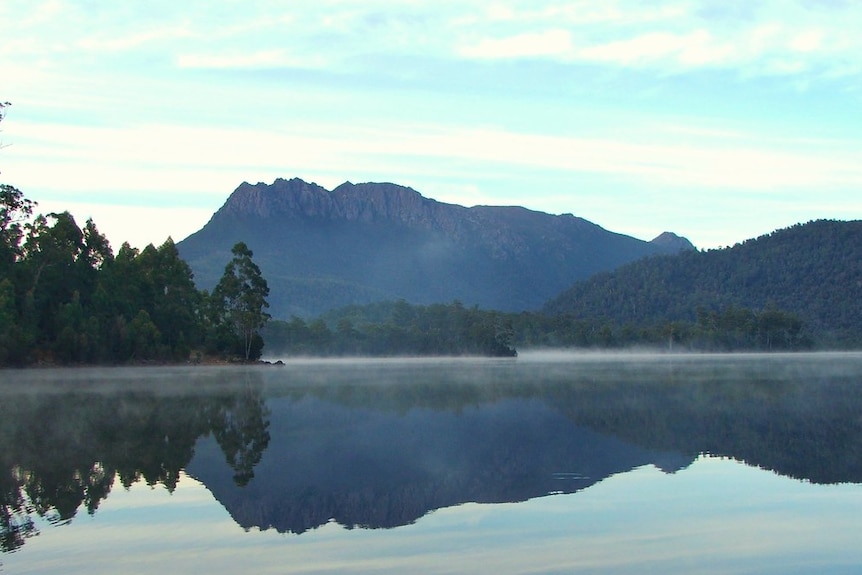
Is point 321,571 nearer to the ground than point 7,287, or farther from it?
nearer to the ground

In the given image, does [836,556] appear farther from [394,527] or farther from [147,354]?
[147,354]

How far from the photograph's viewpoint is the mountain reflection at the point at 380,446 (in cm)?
1697

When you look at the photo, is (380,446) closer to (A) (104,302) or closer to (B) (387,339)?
(A) (104,302)

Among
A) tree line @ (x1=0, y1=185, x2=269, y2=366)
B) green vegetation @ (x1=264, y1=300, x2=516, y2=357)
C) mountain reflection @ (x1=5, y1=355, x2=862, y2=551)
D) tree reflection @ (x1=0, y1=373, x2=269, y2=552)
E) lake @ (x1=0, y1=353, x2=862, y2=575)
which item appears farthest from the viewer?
green vegetation @ (x1=264, y1=300, x2=516, y2=357)

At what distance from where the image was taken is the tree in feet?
346

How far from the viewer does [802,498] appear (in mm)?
16766

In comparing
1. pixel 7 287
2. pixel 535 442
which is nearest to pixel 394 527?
pixel 535 442

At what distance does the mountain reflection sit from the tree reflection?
0.07 m

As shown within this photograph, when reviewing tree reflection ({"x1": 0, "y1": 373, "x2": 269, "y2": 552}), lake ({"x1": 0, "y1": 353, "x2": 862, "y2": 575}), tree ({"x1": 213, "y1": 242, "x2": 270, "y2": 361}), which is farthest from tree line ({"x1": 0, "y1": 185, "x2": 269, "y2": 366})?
lake ({"x1": 0, "y1": 353, "x2": 862, "y2": 575})

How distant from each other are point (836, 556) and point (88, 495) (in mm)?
12514

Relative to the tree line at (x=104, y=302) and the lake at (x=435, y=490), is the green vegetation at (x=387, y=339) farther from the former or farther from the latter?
the lake at (x=435, y=490)

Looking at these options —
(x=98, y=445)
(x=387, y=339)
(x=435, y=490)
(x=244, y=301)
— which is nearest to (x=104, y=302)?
(x=244, y=301)

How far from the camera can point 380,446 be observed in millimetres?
23969

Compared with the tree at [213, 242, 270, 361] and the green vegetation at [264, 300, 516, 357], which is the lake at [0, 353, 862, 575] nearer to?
the tree at [213, 242, 270, 361]
